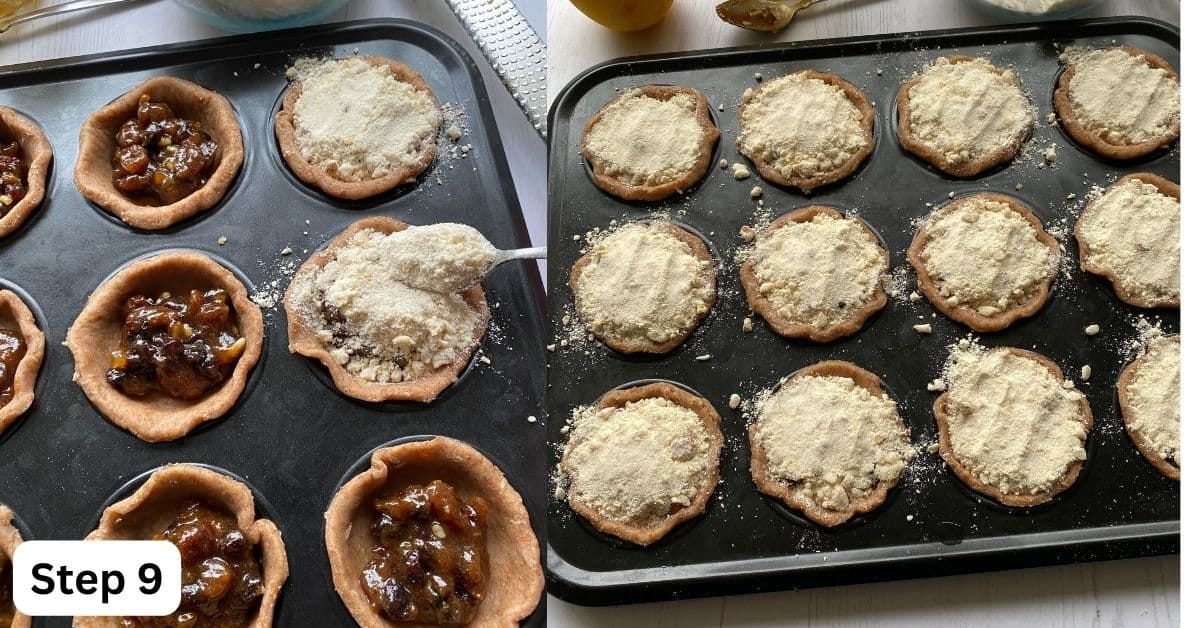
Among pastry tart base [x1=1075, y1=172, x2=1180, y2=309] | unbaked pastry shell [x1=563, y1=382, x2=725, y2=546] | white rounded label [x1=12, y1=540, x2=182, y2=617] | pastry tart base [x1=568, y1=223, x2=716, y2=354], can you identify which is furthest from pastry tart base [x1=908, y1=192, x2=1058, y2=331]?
white rounded label [x1=12, y1=540, x2=182, y2=617]

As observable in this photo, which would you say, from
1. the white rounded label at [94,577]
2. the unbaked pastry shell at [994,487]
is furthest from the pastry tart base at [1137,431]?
the white rounded label at [94,577]

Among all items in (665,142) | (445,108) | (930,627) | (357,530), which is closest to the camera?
(930,627)

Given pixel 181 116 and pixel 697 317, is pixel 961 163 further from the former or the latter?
pixel 181 116

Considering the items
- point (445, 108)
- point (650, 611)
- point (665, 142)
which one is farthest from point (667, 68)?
point (650, 611)

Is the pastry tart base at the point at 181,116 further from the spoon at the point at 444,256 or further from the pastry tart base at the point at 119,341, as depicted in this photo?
the spoon at the point at 444,256

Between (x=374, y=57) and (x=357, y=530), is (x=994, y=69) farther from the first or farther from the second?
(x=357, y=530)
